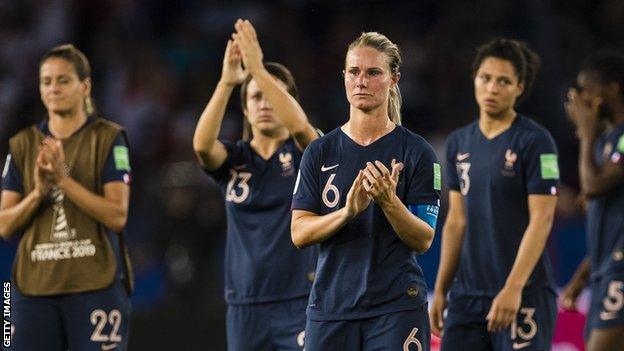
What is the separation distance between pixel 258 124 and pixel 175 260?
3.92 meters

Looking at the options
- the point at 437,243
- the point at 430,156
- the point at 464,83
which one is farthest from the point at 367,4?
the point at 430,156

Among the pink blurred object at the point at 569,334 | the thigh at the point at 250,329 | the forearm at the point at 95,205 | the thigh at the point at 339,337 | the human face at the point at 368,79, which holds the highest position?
the human face at the point at 368,79

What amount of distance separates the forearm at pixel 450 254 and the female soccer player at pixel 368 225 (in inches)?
55.9

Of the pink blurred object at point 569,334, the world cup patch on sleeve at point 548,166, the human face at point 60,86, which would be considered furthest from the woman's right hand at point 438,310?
the pink blurred object at point 569,334

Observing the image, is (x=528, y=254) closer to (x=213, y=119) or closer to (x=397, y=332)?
(x=397, y=332)

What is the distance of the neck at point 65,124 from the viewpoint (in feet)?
22.8

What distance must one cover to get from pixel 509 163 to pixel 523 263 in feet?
1.91

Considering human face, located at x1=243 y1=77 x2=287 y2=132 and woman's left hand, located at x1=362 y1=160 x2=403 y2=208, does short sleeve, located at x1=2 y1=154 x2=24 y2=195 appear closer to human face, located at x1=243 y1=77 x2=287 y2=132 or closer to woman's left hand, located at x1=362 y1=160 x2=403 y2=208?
human face, located at x1=243 y1=77 x2=287 y2=132

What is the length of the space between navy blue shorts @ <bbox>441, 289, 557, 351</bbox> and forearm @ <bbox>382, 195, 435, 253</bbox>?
1.41m

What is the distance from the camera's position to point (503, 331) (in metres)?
6.69

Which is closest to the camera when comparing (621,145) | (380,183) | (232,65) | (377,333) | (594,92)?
(380,183)

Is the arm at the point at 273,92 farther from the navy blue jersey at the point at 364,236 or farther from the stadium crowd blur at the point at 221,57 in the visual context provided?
the stadium crowd blur at the point at 221,57

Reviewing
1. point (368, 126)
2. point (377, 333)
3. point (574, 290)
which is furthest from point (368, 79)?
point (574, 290)

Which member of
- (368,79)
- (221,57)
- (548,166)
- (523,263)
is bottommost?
(523,263)
